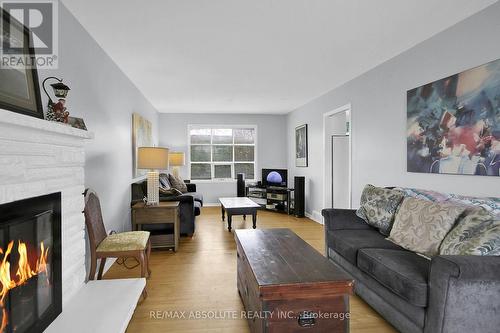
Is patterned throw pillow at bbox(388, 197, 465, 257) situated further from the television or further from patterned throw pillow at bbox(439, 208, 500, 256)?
the television

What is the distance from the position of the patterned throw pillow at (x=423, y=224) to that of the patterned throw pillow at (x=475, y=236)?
8cm

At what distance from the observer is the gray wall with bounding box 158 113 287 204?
24.2 feet

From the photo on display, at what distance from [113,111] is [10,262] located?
101 inches

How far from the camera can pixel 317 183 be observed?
18.6 ft

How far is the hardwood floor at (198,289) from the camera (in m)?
2.14

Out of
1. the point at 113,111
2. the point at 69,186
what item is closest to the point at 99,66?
the point at 113,111

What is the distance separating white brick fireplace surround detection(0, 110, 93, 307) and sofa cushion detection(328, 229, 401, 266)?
2.15m

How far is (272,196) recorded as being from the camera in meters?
6.77

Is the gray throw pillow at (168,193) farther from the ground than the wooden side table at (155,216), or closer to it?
farther from the ground

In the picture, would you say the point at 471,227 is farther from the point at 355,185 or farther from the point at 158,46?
the point at 158,46

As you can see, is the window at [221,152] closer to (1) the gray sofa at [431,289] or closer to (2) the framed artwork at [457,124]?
(2) the framed artwork at [457,124]

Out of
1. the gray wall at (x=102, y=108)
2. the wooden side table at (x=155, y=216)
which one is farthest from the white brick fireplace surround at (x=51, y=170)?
the wooden side table at (x=155, y=216)

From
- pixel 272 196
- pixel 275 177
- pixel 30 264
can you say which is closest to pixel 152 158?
pixel 30 264

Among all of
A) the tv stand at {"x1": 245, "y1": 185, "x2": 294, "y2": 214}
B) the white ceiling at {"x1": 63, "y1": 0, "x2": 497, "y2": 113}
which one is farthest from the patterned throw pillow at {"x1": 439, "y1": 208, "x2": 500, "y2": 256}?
the tv stand at {"x1": 245, "y1": 185, "x2": 294, "y2": 214}
